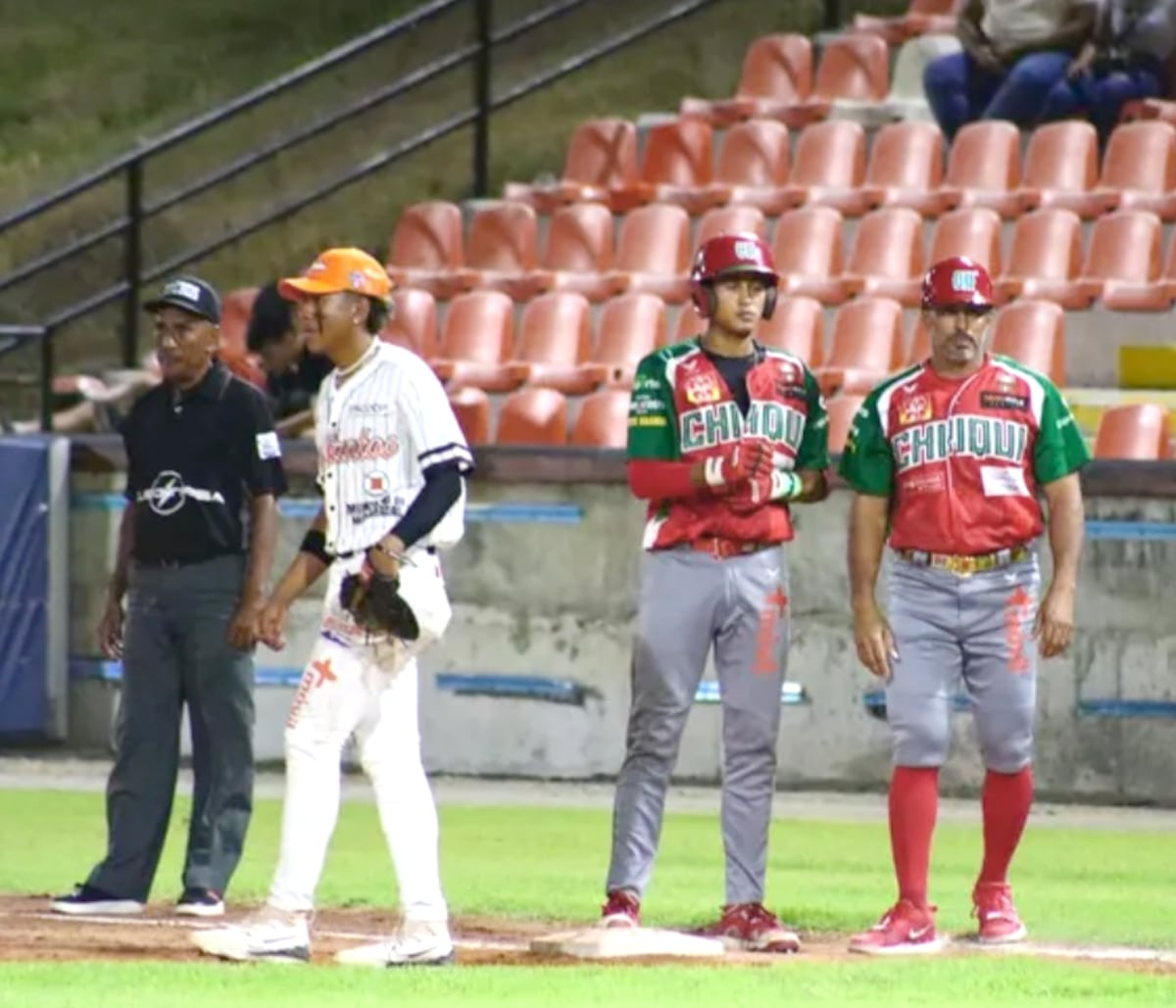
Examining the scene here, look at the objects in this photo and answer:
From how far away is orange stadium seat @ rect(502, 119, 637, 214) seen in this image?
61.9 feet

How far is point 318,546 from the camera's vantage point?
9.27m

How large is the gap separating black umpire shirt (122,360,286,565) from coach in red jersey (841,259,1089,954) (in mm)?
1961

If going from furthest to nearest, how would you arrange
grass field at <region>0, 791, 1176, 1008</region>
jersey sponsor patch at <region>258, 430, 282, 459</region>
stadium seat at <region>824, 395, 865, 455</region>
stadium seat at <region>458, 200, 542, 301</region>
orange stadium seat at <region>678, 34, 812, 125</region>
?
orange stadium seat at <region>678, 34, 812, 125</region>, stadium seat at <region>458, 200, 542, 301</region>, stadium seat at <region>824, 395, 865, 455</region>, jersey sponsor patch at <region>258, 430, 282, 459</region>, grass field at <region>0, 791, 1176, 1008</region>

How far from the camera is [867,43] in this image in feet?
63.7

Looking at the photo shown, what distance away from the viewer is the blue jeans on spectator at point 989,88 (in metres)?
18.3

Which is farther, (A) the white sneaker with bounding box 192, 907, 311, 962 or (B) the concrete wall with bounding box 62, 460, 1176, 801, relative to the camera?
(B) the concrete wall with bounding box 62, 460, 1176, 801

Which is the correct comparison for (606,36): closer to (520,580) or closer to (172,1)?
(172,1)

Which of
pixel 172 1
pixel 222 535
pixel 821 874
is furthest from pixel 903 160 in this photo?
pixel 222 535

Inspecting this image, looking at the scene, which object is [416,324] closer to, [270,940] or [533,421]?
[533,421]

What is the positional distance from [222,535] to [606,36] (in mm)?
10786

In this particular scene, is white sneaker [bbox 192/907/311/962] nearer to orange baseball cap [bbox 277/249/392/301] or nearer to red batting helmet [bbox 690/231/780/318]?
orange baseball cap [bbox 277/249/392/301]

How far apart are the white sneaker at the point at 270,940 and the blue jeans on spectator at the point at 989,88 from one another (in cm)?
1031

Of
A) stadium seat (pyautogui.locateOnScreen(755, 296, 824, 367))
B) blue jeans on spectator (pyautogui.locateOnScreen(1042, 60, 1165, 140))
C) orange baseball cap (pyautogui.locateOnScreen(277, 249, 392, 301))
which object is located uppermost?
blue jeans on spectator (pyautogui.locateOnScreen(1042, 60, 1165, 140))

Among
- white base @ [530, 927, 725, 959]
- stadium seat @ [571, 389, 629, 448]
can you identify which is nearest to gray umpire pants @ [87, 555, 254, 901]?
white base @ [530, 927, 725, 959]
